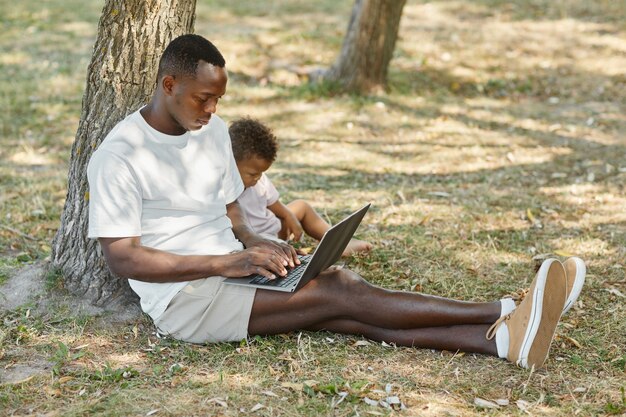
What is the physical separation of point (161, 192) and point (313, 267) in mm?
808

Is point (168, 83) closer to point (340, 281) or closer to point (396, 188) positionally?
point (340, 281)

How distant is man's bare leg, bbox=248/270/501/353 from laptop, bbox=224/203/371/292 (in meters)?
0.07

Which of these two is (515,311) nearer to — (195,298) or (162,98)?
(195,298)

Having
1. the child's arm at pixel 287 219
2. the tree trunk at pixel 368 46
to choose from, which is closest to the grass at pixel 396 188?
the tree trunk at pixel 368 46

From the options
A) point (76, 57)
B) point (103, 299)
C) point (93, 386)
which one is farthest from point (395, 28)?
point (93, 386)

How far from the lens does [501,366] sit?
373 centimetres

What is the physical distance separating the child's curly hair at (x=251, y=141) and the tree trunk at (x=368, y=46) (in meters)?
4.74

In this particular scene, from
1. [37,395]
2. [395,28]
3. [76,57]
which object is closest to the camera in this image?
[37,395]

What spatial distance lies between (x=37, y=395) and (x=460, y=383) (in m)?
1.86

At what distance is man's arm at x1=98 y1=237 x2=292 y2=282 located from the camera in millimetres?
3588

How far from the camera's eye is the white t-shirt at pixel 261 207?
4948 millimetres

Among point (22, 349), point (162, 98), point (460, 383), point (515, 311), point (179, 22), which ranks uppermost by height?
point (179, 22)

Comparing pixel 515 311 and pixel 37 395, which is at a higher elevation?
pixel 515 311

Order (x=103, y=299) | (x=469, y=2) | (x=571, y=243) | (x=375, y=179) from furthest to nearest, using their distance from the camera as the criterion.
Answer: (x=469, y=2) < (x=375, y=179) < (x=571, y=243) < (x=103, y=299)
